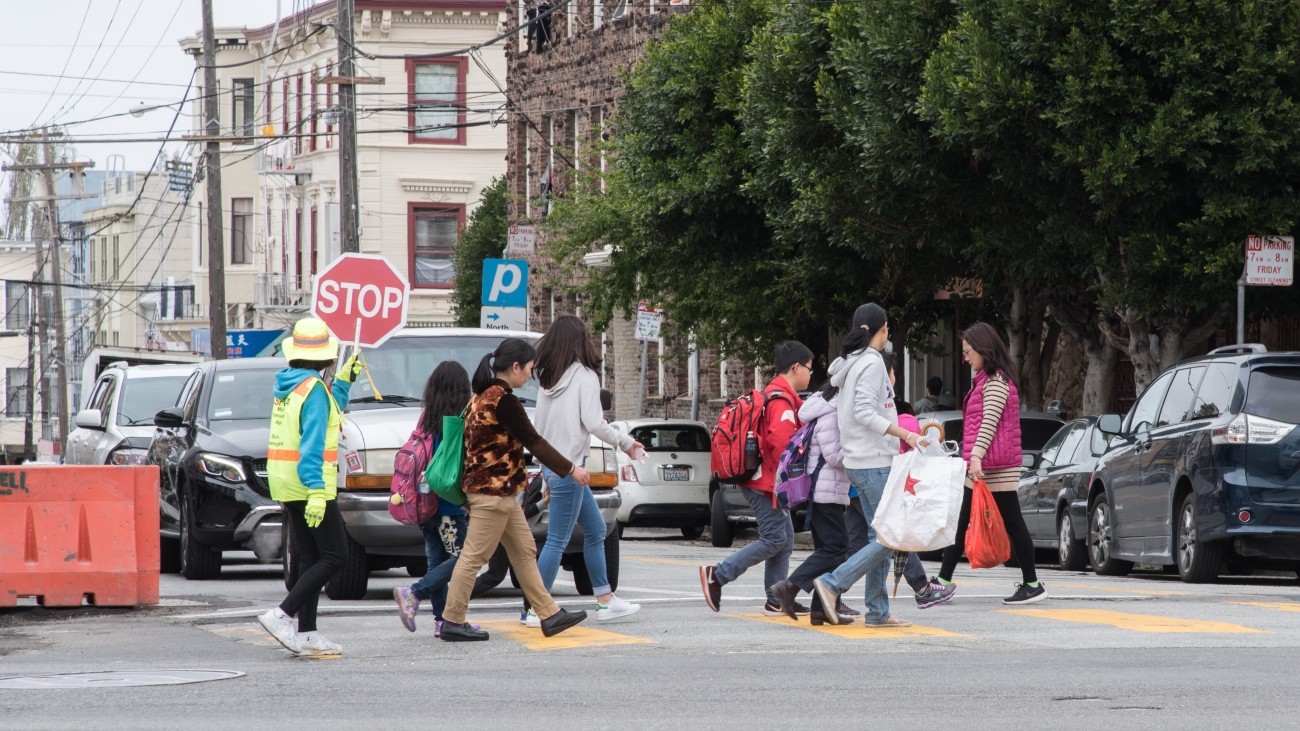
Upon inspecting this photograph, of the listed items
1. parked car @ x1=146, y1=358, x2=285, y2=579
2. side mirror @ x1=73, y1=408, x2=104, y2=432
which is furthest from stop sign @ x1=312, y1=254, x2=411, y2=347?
side mirror @ x1=73, y1=408, x2=104, y2=432

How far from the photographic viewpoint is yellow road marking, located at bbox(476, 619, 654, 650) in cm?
1105

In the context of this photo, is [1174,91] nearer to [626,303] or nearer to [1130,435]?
[1130,435]

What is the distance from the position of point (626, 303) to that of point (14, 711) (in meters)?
24.4

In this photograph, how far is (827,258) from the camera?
25844mm

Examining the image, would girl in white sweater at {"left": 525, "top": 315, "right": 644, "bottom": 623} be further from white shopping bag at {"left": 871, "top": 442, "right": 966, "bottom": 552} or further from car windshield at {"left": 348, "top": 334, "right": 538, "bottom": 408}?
car windshield at {"left": 348, "top": 334, "right": 538, "bottom": 408}

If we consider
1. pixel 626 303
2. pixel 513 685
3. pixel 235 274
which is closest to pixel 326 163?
pixel 235 274

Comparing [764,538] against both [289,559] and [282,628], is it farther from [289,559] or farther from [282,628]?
[289,559]

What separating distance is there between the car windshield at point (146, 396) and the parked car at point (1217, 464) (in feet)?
31.8

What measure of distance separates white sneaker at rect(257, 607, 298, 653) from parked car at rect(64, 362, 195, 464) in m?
9.45

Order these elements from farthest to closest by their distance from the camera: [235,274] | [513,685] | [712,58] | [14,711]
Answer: [235,274] → [712,58] → [513,685] → [14,711]

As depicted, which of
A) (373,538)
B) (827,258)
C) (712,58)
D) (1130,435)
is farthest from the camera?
(712,58)

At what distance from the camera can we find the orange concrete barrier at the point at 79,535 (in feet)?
45.8

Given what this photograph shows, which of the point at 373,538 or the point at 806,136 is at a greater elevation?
the point at 806,136

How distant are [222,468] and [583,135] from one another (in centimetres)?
2775
